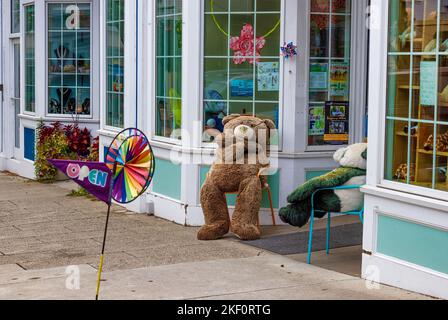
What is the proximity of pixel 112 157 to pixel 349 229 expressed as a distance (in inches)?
146

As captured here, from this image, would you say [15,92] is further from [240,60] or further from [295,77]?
[295,77]

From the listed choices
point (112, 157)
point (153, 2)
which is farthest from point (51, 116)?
point (112, 157)

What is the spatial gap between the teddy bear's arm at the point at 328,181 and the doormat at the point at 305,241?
791 millimetres

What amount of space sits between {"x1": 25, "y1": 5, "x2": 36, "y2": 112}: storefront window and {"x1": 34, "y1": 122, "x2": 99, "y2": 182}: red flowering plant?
2.97 feet

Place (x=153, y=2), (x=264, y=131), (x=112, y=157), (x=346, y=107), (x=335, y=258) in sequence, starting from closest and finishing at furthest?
(x=112, y=157) < (x=335, y=258) < (x=264, y=131) < (x=346, y=107) < (x=153, y=2)

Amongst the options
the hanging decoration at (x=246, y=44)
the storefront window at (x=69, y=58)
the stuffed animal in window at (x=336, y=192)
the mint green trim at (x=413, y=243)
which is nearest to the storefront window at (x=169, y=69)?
the hanging decoration at (x=246, y=44)

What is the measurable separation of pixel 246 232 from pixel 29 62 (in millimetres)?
7827

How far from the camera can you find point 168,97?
1048 cm

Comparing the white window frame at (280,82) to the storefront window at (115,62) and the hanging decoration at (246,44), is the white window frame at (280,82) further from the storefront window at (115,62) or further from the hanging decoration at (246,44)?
the storefront window at (115,62)

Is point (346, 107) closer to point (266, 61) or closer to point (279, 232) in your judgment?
point (266, 61)

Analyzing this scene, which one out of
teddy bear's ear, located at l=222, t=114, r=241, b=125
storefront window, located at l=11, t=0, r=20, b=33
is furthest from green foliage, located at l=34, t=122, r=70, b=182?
teddy bear's ear, located at l=222, t=114, r=241, b=125

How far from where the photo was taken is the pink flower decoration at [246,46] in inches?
383

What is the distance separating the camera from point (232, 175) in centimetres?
905

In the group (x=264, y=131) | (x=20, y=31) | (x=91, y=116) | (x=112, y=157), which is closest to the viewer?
(x=112, y=157)
